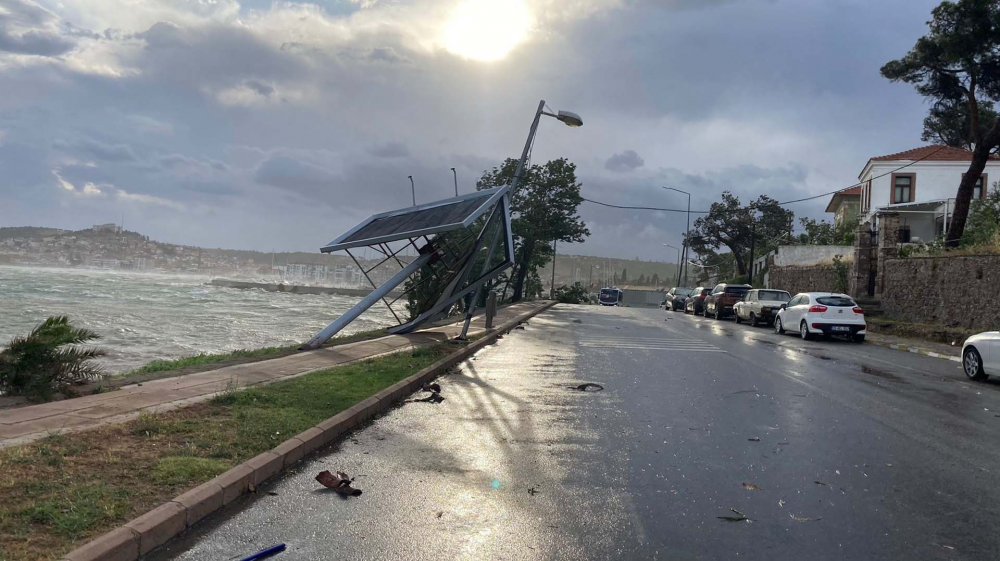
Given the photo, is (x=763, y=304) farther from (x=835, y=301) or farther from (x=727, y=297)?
(x=835, y=301)

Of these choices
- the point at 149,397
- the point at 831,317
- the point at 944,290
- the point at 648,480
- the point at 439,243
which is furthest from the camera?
the point at 944,290

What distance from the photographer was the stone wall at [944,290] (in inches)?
860

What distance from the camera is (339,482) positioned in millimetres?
5500

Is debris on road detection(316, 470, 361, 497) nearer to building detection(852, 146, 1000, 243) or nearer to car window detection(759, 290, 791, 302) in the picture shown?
car window detection(759, 290, 791, 302)

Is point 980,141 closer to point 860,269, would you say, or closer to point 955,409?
point 860,269

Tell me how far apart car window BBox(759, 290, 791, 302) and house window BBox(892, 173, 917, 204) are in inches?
1049

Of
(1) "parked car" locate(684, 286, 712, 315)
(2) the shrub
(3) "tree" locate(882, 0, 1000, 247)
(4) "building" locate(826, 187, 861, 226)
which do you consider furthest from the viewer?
(2) the shrub

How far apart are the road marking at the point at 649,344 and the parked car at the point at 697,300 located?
20.0 metres

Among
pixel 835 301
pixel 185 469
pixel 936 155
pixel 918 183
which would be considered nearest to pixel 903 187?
pixel 918 183

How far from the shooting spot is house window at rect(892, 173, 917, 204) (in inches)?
1953

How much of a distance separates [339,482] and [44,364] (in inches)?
202

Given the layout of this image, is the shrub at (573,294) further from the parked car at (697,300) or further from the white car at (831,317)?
the white car at (831,317)

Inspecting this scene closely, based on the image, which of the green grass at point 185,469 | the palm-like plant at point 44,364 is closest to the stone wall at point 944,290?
the green grass at point 185,469

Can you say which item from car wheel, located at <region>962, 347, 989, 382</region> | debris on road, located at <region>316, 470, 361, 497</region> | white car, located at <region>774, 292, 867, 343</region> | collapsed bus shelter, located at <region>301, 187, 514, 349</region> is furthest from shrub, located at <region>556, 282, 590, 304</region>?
debris on road, located at <region>316, 470, 361, 497</region>
